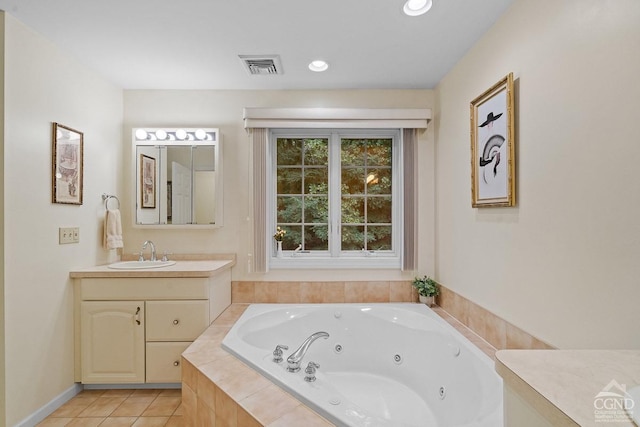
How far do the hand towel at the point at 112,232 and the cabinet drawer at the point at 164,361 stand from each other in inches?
32.5

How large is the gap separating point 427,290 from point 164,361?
6.67ft

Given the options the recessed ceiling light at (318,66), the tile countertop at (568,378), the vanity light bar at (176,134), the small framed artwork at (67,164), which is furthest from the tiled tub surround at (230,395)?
the recessed ceiling light at (318,66)

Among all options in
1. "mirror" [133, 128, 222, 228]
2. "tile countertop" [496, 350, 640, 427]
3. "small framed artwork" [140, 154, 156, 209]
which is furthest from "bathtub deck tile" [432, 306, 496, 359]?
"small framed artwork" [140, 154, 156, 209]

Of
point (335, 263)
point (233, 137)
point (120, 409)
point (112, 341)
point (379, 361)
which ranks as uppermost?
point (233, 137)

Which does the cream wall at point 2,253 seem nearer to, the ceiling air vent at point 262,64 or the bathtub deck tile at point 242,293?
the ceiling air vent at point 262,64

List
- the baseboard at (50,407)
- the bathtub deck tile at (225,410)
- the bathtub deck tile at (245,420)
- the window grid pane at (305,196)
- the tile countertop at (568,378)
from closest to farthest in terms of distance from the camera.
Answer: the tile countertop at (568,378) < the bathtub deck tile at (245,420) < the bathtub deck tile at (225,410) < the baseboard at (50,407) < the window grid pane at (305,196)

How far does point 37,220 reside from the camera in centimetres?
193

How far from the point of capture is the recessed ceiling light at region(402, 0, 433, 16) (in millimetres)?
1646

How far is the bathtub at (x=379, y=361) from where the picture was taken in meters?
1.47

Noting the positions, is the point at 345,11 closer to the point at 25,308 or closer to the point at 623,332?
the point at 623,332

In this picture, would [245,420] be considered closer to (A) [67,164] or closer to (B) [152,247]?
(B) [152,247]

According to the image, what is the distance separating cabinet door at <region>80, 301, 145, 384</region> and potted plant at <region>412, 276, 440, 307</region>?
82.6 inches

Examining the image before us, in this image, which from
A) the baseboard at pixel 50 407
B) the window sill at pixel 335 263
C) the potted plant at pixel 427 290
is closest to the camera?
the baseboard at pixel 50 407

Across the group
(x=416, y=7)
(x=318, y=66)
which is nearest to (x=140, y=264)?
(x=318, y=66)
